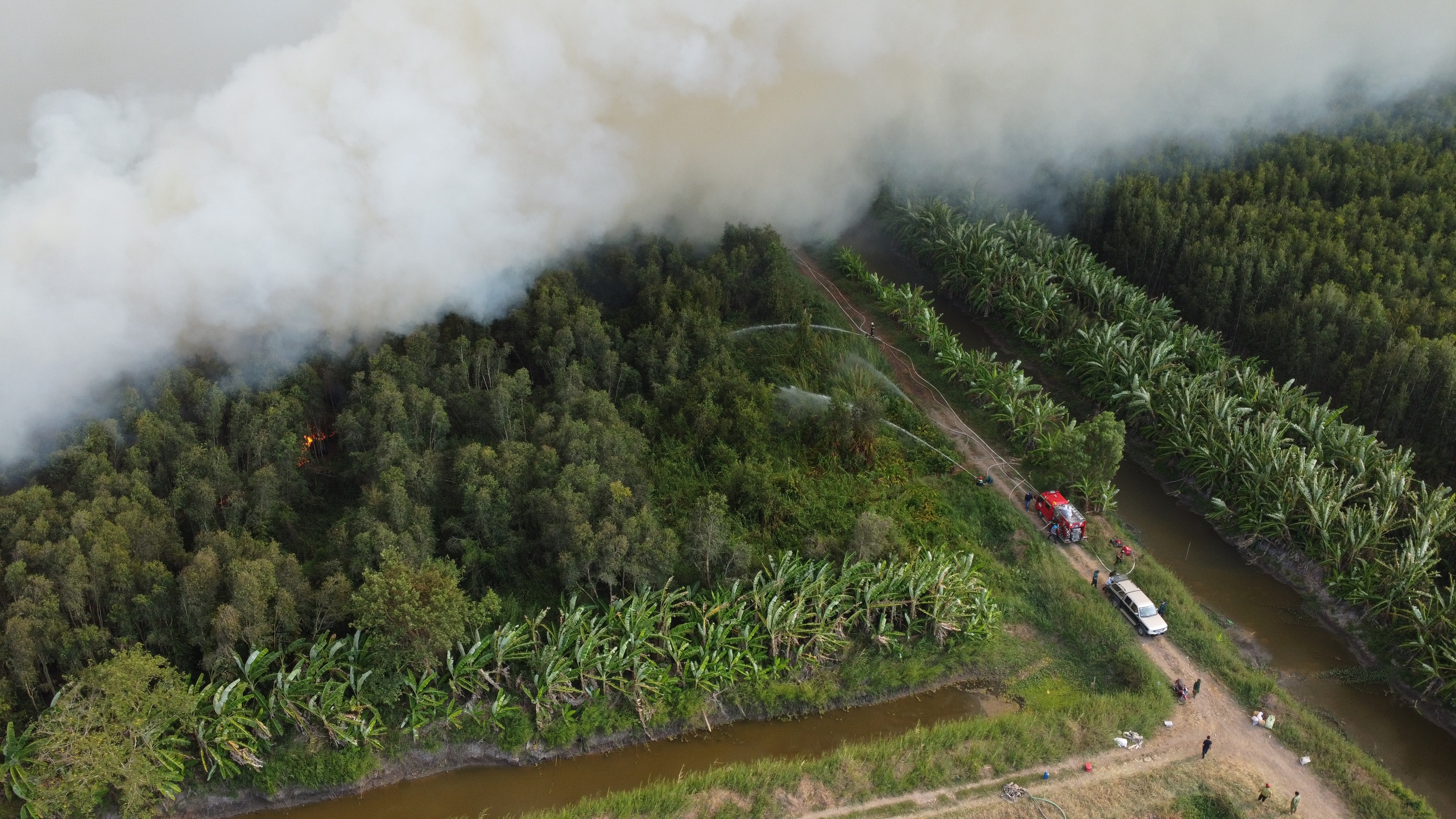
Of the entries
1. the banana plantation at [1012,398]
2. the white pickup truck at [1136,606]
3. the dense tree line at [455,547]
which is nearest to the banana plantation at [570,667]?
the dense tree line at [455,547]

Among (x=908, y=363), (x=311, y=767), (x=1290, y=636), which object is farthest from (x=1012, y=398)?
(x=311, y=767)

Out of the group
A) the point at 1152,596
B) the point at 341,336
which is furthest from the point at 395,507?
the point at 1152,596

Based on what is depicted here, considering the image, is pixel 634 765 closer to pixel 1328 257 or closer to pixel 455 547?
pixel 455 547

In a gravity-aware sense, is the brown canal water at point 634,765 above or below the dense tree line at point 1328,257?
below

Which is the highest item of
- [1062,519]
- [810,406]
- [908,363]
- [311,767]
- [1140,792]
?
[810,406]

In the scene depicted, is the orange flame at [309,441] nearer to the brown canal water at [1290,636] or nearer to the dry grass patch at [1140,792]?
the dry grass patch at [1140,792]
